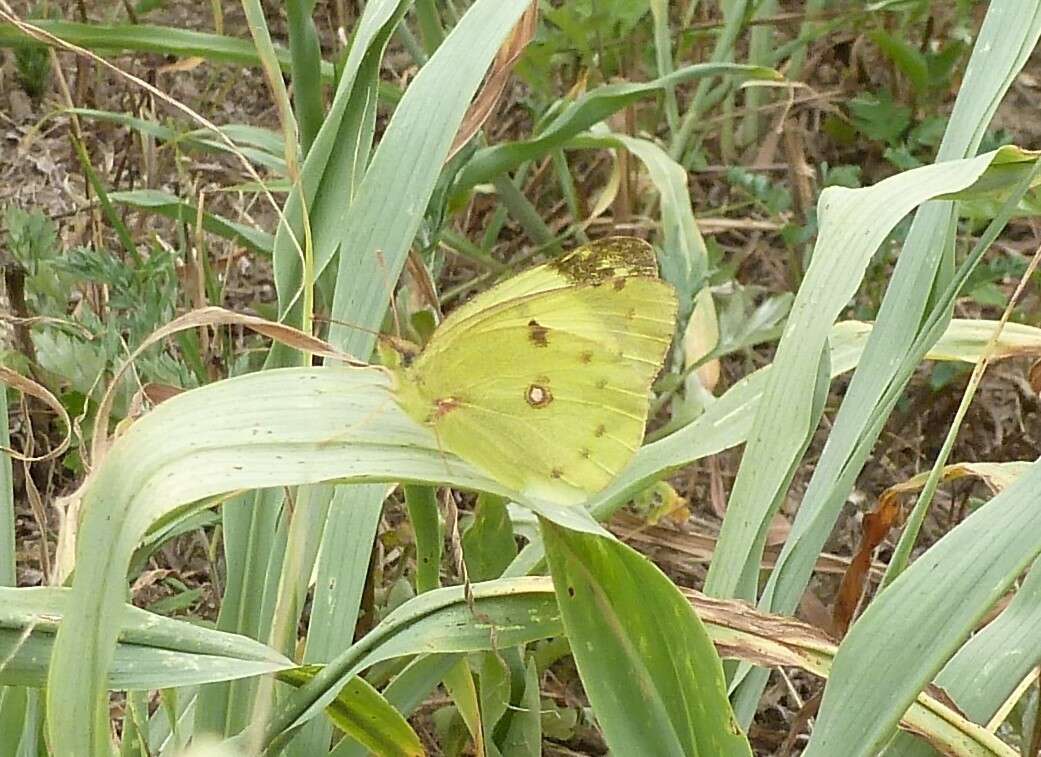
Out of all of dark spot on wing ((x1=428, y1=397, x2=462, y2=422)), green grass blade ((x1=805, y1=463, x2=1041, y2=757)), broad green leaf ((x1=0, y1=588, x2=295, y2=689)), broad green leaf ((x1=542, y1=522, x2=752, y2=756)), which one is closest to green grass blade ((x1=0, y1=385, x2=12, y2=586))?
broad green leaf ((x1=0, y1=588, x2=295, y2=689))

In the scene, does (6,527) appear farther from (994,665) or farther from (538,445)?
(994,665)

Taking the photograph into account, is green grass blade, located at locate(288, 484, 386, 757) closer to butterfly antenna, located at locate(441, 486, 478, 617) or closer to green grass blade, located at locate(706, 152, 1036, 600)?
butterfly antenna, located at locate(441, 486, 478, 617)

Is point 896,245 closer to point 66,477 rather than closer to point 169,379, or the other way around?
point 169,379

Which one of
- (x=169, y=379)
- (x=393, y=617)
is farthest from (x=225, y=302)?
(x=393, y=617)

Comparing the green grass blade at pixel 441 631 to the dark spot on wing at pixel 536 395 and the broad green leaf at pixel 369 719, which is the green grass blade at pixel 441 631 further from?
the dark spot on wing at pixel 536 395

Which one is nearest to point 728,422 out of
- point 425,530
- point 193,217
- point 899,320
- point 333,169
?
point 899,320

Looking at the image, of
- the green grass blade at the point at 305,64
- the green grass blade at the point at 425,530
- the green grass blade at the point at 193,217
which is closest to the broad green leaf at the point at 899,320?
the green grass blade at the point at 425,530

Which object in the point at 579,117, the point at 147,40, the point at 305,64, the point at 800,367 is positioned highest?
the point at 147,40
